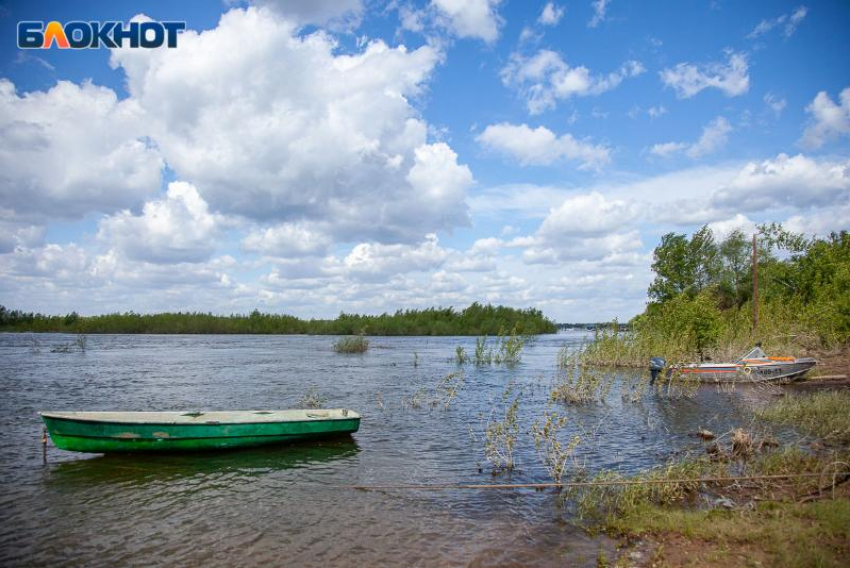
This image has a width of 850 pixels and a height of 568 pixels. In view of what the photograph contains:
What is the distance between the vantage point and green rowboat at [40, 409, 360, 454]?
12352 mm

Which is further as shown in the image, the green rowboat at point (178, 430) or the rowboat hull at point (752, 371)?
the rowboat hull at point (752, 371)

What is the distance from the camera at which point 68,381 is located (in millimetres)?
27312

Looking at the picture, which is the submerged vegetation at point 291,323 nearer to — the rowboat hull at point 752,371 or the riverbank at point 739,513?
the rowboat hull at point 752,371

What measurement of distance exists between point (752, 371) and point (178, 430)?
26.0 m

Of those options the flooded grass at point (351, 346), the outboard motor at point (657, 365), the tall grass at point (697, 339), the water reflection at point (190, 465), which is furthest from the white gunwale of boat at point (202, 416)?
the flooded grass at point (351, 346)

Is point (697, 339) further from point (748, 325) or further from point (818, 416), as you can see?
point (818, 416)

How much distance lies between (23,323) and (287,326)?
47261mm

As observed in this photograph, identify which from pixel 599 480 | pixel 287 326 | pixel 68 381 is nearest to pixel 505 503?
pixel 599 480

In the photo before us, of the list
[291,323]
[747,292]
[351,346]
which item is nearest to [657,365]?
[351,346]

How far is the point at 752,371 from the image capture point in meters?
25.9

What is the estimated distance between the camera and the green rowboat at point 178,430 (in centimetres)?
1235

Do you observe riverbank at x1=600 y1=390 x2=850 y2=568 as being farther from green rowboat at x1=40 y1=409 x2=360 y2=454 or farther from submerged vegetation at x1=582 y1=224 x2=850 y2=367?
submerged vegetation at x1=582 y1=224 x2=850 y2=367

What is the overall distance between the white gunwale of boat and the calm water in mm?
872

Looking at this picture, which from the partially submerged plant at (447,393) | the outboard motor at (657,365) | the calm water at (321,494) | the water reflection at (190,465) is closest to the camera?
the calm water at (321,494)
